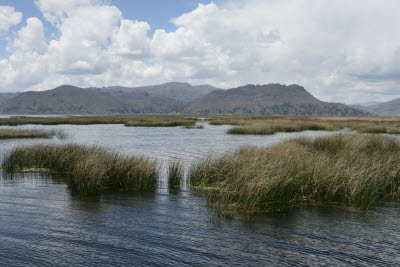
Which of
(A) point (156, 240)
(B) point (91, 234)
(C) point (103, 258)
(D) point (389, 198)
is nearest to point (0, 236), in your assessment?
(B) point (91, 234)

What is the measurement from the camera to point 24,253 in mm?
8492

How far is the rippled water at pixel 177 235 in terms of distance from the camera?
8.32 metres

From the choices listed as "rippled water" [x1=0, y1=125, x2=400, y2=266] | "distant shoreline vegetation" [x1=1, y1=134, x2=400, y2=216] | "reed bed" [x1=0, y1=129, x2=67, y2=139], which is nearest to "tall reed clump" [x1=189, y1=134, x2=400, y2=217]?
"distant shoreline vegetation" [x1=1, y1=134, x2=400, y2=216]

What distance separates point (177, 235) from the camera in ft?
32.1

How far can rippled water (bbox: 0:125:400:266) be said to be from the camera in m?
8.32

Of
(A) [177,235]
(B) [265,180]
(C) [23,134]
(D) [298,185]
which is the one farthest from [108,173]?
(C) [23,134]

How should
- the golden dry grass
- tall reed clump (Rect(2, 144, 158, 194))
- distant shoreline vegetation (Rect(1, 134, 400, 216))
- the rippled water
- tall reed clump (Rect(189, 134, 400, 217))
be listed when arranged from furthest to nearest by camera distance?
the golden dry grass, tall reed clump (Rect(2, 144, 158, 194)), distant shoreline vegetation (Rect(1, 134, 400, 216)), tall reed clump (Rect(189, 134, 400, 217)), the rippled water

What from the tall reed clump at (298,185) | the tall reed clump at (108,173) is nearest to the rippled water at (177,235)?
the tall reed clump at (298,185)

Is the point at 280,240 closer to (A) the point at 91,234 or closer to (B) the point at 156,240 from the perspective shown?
(B) the point at 156,240

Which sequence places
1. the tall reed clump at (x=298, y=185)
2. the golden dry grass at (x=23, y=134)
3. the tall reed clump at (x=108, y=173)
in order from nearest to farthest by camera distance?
the tall reed clump at (x=298, y=185)
the tall reed clump at (x=108, y=173)
the golden dry grass at (x=23, y=134)

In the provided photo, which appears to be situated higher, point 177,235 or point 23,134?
point 23,134

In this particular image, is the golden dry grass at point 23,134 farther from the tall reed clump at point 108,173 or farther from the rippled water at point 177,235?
the rippled water at point 177,235

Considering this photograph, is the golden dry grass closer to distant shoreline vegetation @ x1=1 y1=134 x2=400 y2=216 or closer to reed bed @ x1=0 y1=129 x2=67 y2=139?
reed bed @ x1=0 y1=129 x2=67 y2=139

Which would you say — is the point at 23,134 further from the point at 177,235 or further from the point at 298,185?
the point at 298,185
